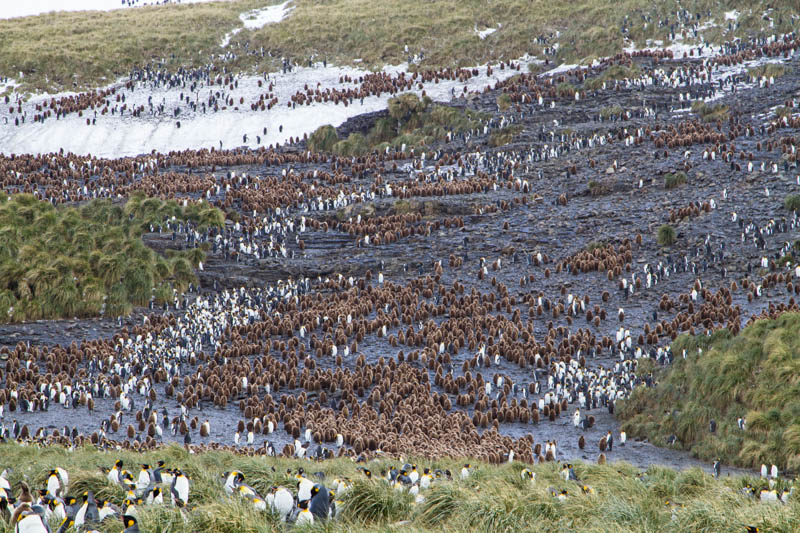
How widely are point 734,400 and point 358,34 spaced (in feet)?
148

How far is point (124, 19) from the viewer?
65438 mm

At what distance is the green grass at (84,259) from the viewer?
2311cm

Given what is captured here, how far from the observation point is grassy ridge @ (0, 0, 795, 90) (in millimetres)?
48969

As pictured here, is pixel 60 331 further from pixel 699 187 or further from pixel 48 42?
pixel 48 42

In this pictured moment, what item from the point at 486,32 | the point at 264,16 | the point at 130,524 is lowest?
the point at 130,524

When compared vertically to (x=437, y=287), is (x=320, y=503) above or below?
above

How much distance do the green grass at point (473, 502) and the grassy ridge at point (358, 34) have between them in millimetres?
40056

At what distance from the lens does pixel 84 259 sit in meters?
25.0

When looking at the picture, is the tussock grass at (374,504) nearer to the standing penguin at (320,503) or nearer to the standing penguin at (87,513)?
the standing penguin at (320,503)

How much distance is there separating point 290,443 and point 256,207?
16.6 m

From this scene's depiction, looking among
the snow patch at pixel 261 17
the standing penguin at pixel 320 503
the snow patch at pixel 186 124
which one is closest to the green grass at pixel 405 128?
the snow patch at pixel 186 124

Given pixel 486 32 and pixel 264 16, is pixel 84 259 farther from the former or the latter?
pixel 264 16

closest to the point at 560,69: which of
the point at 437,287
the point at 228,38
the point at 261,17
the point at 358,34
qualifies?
the point at 358,34

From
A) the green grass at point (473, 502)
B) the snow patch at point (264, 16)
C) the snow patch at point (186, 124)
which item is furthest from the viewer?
the snow patch at point (264, 16)
